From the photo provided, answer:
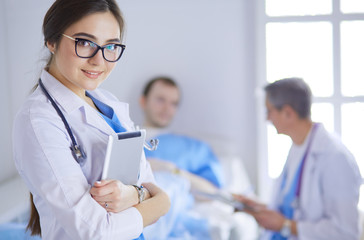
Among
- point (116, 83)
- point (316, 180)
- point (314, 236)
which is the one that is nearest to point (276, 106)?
point (316, 180)

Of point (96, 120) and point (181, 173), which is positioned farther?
point (181, 173)

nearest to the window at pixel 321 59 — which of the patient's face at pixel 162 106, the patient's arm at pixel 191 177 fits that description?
the patient's arm at pixel 191 177

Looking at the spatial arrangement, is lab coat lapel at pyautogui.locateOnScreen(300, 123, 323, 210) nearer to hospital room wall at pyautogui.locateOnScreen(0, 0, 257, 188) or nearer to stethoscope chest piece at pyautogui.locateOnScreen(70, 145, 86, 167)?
hospital room wall at pyautogui.locateOnScreen(0, 0, 257, 188)

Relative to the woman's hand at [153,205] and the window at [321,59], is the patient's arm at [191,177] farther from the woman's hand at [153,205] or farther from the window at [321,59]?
the woman's hand at [153,205]

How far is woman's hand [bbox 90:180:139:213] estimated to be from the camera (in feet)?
1.74

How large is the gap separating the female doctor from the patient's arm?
76cm

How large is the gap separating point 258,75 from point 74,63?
3.05ft

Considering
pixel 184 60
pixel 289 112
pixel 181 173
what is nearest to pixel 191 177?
pixel 181 173

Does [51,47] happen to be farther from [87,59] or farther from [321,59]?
[321,59]

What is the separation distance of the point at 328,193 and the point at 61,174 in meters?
0.69

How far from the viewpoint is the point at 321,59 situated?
1322 mm

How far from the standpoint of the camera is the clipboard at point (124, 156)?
53 cm

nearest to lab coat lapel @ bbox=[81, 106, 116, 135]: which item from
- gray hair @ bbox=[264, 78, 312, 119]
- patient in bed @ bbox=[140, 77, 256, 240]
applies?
patient in bed @ bbox=[140, 77, 256, 240]

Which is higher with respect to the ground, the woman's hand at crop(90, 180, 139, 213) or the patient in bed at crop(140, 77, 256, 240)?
the woman's hand at crop(90, 180, 139, 213)
